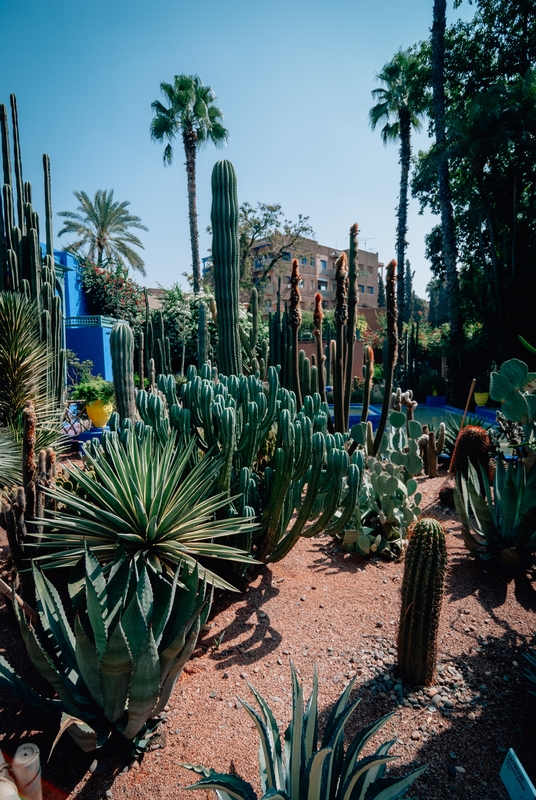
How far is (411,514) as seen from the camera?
4.16 m

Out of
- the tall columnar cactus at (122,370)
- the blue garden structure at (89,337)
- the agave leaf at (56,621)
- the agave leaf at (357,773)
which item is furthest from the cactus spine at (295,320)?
the blue garden structure at (89,337)

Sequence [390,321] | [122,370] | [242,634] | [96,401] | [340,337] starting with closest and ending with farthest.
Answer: [242,634] < [122,370] < [390,321] < [340,337] < [96,401]

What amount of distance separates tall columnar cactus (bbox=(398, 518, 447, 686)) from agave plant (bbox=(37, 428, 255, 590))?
0.92 meters

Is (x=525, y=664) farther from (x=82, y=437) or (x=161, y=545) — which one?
(x=82, y=437)

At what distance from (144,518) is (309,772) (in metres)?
1.45

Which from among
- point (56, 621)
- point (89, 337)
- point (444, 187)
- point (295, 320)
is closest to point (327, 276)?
point (444, 187)

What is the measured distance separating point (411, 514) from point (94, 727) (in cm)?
295

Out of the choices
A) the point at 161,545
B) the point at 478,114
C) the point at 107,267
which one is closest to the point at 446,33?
the point at 478,114

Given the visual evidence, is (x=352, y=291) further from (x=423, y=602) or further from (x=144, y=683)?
(x=144, y=683)

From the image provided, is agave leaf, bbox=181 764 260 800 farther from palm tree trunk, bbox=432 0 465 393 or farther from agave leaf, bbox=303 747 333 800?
palm tree trunk, bbox=432 0 465 393

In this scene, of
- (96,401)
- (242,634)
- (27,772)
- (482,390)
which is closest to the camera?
(27,772)

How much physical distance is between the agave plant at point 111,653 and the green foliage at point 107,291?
1629 centimetres

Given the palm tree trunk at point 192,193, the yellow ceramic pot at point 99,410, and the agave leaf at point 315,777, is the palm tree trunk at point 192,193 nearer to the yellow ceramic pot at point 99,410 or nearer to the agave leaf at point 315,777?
the yellow ceramic pot at point 99,410

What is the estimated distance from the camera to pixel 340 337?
197 inches
